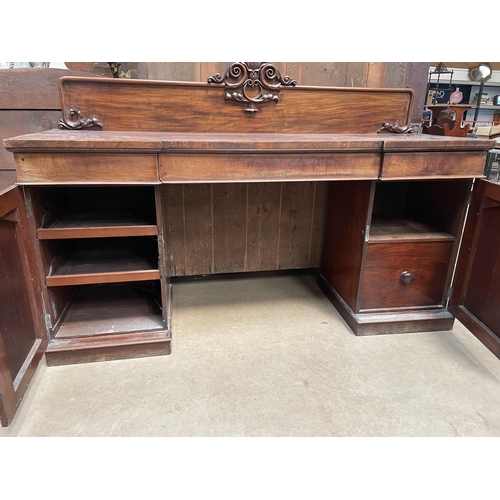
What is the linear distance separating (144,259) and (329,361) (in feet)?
2.77

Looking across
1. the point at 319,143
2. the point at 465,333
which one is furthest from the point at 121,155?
the point at 465,333

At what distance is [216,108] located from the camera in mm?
1578

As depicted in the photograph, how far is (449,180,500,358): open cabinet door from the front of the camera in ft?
4.25

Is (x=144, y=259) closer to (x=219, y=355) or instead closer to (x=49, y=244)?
(x=49, y=244)

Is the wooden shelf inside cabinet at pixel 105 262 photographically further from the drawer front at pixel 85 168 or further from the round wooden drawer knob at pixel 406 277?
the round wooden drawer knob at pixel 406 277

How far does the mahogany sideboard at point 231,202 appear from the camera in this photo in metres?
1.19

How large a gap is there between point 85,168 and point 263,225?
3.33 ft

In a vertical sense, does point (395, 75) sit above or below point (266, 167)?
above

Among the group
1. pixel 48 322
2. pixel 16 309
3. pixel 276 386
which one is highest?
pixel 16 309

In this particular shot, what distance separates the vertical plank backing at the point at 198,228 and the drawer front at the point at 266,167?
61 centimetres

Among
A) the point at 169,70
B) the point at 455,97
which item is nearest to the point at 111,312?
the point at 169,70

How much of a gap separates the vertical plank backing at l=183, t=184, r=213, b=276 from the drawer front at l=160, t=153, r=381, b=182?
61cm

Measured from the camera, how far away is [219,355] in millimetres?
1418

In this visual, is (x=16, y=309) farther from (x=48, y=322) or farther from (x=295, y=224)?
(x=295, y=224)
